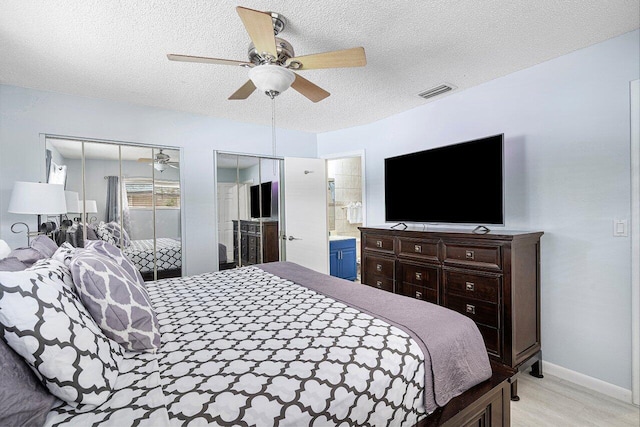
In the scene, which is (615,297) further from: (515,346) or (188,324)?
(188,324)

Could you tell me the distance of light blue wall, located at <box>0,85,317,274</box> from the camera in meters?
2.69

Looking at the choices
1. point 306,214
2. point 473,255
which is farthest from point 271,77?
point 306,214

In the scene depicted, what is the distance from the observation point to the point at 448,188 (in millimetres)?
2803

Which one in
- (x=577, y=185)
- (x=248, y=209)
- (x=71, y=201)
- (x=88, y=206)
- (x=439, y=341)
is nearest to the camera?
(x=439, y=341)

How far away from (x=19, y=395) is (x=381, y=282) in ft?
9.18

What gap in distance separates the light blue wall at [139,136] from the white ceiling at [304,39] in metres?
0.18

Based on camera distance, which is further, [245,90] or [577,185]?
[577,185]

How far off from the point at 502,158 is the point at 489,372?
1.62 metres

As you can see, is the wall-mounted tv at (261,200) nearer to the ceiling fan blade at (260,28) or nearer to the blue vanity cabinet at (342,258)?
the blue vanity cabinet at (342,258)

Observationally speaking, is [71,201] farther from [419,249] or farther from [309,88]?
[419,249]

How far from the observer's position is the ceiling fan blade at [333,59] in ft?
5.43

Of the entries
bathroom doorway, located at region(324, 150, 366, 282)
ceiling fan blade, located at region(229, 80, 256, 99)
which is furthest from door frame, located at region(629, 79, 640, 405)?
bathroom doorway, located at region(324, 150, 366, 282)

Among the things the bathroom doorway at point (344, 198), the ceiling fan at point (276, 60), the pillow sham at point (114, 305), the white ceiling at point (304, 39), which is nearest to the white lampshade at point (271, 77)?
the ceiling fan at point (276, 60)

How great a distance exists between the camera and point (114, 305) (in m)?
1.17
